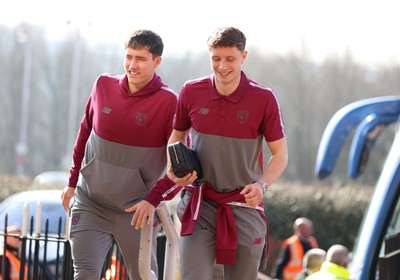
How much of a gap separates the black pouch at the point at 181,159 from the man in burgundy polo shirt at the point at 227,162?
10 centimetres

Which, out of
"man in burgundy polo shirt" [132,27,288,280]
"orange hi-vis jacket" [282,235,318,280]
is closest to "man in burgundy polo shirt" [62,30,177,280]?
"man in burgundy polo shirt" [132,27,288,280]

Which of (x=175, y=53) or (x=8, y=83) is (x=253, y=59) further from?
(x=8, y=83)

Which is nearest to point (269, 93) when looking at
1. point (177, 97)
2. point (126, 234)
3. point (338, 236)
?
point (177, 97)

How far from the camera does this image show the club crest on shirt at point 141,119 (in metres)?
6.90

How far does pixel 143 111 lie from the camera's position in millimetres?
6918

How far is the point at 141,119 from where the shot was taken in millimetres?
6910

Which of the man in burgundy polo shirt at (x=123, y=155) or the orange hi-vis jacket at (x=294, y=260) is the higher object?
the man in burgundy polo shirt at (x=123, y=155)

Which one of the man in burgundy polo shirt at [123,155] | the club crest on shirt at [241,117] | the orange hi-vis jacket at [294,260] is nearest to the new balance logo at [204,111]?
the club crest on shirt at [241,117]

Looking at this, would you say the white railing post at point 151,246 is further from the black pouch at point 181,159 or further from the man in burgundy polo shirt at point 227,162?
the black pouch at point 181,159

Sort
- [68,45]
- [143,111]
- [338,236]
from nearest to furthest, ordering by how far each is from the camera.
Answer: [143,111]
[338,236]
[68,45]

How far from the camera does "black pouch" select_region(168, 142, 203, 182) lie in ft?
20.4

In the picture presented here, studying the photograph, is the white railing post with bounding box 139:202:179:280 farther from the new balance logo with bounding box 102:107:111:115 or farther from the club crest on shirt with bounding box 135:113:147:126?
the new balance logo with bounding box 102:107:111:115

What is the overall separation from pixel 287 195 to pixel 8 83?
43586 mm

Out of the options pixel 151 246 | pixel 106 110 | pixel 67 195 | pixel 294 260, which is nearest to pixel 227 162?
pixel 151 246
